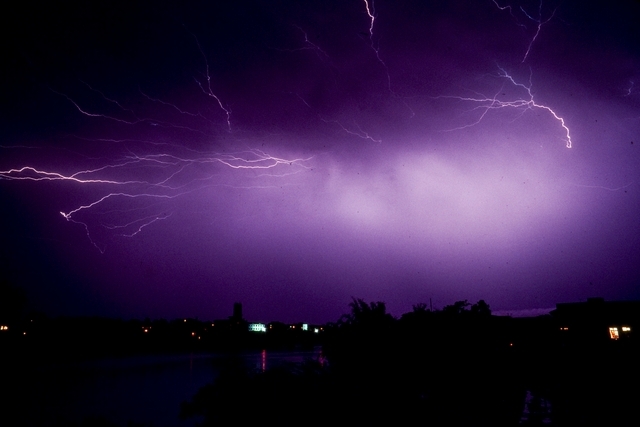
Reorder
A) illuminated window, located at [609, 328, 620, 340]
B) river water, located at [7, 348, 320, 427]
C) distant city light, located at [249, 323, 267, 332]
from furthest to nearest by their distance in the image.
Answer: distant city light, located at [249, 323, 267, 332]
illuminated window, located at [609, 328, 620, 340]
river water, located at [7, 348, 320, 427]

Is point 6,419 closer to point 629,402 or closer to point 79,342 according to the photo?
point 629,402

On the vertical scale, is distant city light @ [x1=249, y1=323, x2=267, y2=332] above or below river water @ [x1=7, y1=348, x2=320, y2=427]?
below

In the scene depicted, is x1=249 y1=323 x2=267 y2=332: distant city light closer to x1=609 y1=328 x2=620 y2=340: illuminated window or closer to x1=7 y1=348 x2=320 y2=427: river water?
x1=7 y1=348 x2=320 y2=427: river water

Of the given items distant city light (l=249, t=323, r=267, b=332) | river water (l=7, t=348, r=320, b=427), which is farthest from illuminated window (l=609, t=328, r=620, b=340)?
distant city light (l=249, t=323, r=267, b=332)

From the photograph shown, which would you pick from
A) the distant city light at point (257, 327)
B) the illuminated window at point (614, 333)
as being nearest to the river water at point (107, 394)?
the illuminated window at point (614, 333)

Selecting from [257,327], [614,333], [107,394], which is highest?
[614,333]

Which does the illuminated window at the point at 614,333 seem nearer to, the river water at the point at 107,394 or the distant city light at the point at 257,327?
the river water at the point at 107,394

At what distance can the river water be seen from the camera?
787 inches

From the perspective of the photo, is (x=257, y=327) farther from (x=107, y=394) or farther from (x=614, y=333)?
(x=614, y=333)

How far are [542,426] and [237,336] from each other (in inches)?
3796

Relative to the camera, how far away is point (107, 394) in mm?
26516

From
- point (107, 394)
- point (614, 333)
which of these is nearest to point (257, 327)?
point (107, 394)

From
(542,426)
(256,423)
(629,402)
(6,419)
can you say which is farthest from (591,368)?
(6,419)

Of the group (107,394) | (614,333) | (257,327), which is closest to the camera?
(614,333)
